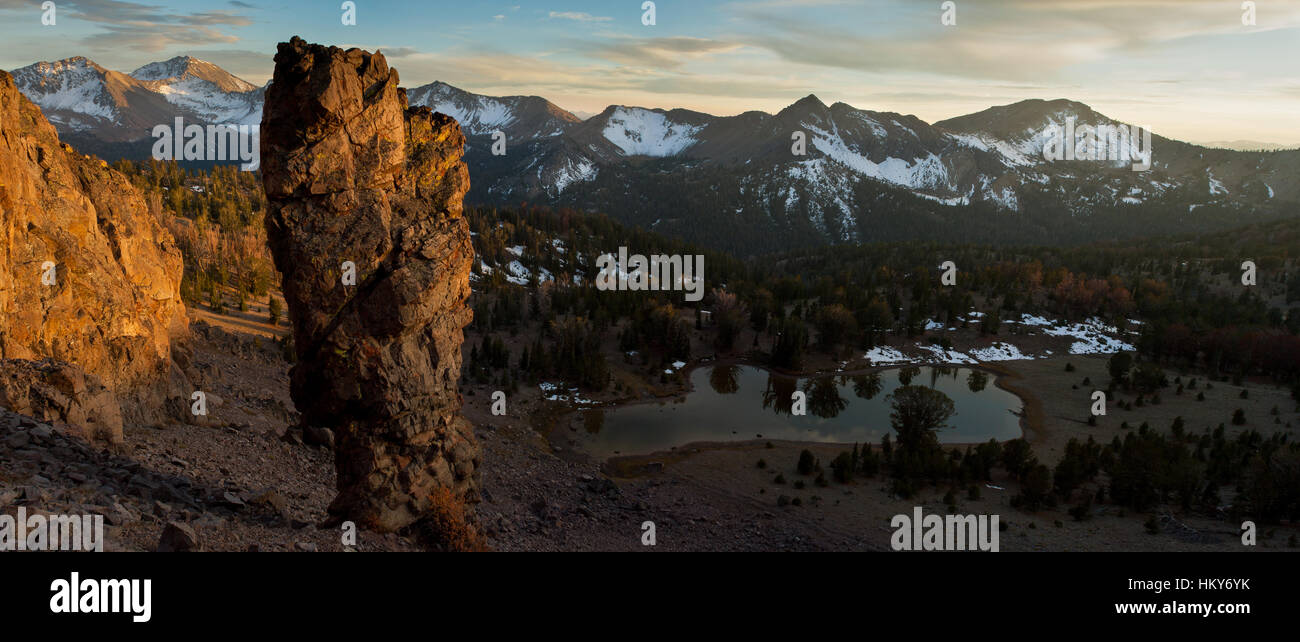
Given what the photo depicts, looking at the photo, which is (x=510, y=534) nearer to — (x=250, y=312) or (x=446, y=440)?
(x=446, y=440)

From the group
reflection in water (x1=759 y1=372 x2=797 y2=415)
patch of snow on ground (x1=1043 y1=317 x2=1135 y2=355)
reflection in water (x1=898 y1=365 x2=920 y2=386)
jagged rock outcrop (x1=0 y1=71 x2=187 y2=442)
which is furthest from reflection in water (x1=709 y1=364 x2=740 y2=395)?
patch of snow on ground (x1=1043 y1=317 x2=1135 y2=355)

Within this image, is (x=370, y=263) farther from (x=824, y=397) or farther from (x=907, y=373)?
(x=907, y=373)

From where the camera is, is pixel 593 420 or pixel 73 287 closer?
pixel 73 287

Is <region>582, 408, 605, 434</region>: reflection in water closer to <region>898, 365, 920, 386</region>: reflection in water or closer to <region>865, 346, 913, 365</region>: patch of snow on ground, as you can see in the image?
<region>898, 365, 920, 386</region>: reflection in water

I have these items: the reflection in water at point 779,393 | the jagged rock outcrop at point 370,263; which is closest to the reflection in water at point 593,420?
the reflection in water at point 779,393

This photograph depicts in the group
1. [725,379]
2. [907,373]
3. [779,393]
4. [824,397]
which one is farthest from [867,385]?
[725,379]

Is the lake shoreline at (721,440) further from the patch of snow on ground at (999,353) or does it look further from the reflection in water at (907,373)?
the patch of snow on ground at (999,353)
